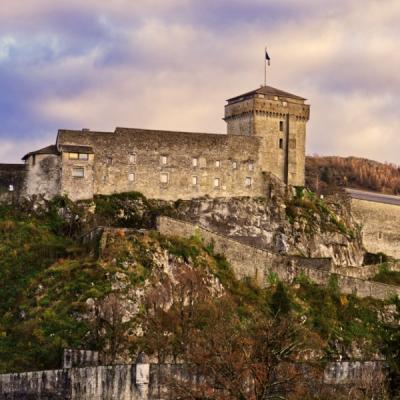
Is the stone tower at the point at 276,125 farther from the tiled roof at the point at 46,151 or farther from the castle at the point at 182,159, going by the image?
the tiled roof at the point at 46,151

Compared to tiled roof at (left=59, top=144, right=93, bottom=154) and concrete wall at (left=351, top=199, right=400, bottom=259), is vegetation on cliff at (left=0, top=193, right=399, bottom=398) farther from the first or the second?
concrete wall at (left=351, top=199, right=400, bottom=259)

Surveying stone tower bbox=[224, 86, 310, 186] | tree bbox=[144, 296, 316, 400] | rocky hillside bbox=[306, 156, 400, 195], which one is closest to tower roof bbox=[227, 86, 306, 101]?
stone tower bbox=[224, 86, 310, 186]

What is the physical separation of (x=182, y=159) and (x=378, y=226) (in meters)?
19.9

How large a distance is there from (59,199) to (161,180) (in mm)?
8118

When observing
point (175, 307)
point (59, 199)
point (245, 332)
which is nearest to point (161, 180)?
point (59, 199)

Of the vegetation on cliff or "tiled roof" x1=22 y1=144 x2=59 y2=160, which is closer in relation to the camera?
the vegetation on cliff

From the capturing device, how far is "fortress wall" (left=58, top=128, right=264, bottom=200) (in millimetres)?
84312

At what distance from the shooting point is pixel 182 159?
8700 cm

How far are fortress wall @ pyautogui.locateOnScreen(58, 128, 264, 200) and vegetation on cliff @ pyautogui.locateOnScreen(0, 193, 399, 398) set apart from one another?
1851 mm

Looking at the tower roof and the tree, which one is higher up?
the tower roof

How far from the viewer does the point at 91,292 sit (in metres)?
68.2

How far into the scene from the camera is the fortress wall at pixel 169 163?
84312mm

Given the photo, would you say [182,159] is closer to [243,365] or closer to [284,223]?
[284,223]

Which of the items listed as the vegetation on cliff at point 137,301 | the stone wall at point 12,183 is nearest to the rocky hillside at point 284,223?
the vegetation on cliff at point 137,301
